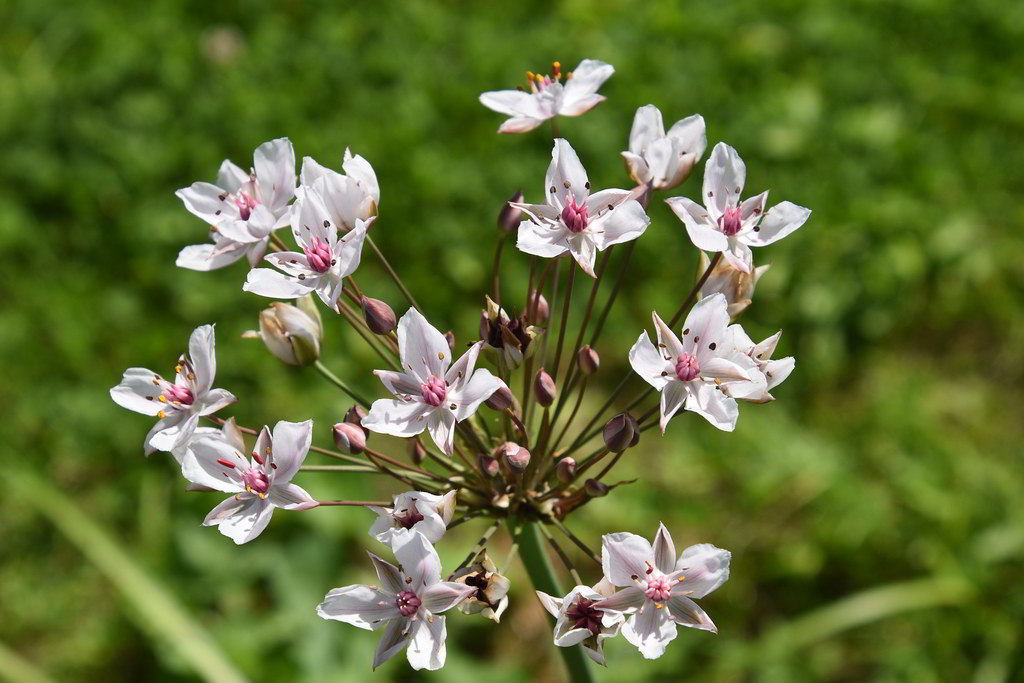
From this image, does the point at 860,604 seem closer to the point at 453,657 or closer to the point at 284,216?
the point at 453,657

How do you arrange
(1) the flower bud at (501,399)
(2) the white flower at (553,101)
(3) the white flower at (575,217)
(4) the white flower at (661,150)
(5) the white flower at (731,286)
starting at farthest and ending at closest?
(2) the white flower at (553,101)
(4) the white flower at (661,150)
(5) the white flower at (731,286)
(3) the white flower at (575,217)
(1) the flower bud at (501,399)

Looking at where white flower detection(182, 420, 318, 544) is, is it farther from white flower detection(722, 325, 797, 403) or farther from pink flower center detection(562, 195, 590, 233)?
white flower detection(722, 325, 797, 403)

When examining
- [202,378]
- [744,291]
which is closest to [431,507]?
[202,378]

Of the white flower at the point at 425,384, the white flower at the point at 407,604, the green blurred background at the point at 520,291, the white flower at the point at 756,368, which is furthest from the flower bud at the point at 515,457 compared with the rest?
the green blurred background at the point at 520,291

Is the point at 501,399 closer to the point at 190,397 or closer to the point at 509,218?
the point at 509,218

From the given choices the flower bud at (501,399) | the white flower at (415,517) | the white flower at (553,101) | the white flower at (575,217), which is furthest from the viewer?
the white flower at (553,101)

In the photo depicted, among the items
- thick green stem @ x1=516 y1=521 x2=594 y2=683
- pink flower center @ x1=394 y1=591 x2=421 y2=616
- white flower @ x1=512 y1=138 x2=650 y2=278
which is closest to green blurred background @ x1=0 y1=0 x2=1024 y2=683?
thick green stem @ x1=516 y1=521 x2=594 y2=683

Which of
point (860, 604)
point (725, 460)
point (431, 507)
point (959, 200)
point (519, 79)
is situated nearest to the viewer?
point (431, 507)

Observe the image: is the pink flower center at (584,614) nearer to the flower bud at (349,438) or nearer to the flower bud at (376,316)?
the flower bud at (349,438)
